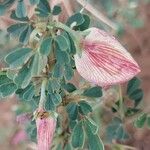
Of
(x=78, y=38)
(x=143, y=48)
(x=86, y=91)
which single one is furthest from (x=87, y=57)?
(x=143, y=48)

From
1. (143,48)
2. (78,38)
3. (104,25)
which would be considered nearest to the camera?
(78,38)

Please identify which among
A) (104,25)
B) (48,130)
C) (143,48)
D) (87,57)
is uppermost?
(143,48)

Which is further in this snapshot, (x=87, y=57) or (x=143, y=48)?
(x=143, y=48)

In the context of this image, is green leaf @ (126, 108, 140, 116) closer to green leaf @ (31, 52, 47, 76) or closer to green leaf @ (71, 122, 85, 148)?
green leaf @ (71, 122, 85, 148)

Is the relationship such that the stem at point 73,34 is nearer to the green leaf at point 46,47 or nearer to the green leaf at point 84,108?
the green leaf at point 46,47

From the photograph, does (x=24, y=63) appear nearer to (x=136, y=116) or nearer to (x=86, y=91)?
(x=86, y=91)

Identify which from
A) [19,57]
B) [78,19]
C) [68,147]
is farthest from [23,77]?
[68,147]

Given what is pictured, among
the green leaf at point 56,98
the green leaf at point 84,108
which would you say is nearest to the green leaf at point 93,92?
the green leaf at point 84,108
